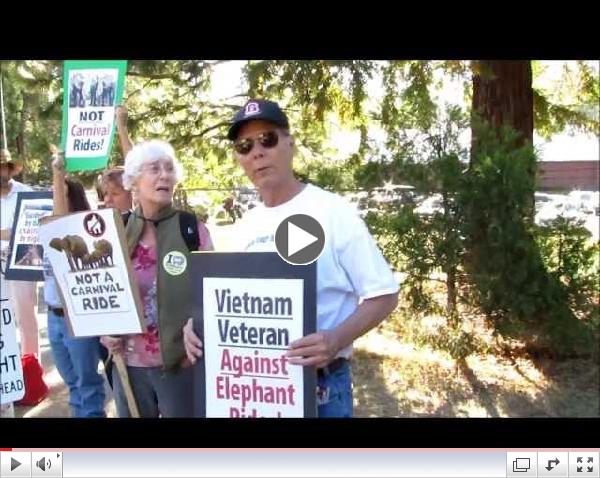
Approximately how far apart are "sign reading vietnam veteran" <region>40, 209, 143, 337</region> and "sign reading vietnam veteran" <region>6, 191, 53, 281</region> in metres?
0.06

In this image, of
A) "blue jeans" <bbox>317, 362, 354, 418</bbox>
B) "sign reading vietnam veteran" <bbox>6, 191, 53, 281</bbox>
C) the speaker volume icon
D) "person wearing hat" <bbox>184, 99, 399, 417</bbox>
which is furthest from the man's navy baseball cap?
the speaker volume icon

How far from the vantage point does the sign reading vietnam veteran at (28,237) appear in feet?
8.39

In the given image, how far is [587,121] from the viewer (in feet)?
9.33

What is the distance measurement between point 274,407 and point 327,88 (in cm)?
132

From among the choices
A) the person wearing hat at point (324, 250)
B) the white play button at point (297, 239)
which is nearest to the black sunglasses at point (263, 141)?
the person wearing hat at point (324, 250)

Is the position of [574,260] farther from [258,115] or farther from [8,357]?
[8,357]

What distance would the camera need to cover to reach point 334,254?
2.33 m

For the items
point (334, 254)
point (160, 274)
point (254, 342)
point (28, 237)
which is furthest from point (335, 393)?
Answer: point (28, 237)

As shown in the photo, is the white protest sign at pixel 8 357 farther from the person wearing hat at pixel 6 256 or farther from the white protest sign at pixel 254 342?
the white protest sign at pixel 254 342

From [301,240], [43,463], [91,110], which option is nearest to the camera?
[43,463]

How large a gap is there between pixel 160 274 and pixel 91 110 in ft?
2.41

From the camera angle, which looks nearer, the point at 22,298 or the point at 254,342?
the point at 254,342

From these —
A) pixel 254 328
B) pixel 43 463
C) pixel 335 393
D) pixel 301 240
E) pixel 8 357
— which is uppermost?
pixel 301 240
